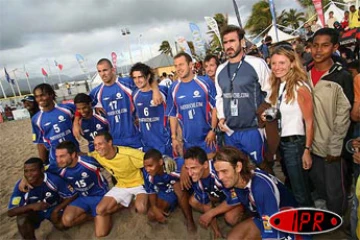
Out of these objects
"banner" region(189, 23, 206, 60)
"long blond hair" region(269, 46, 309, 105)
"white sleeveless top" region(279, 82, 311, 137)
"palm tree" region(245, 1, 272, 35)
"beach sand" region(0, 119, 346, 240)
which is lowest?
"beach sand" region(0, 119, 346, 240)

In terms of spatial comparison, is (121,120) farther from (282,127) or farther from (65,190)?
(282,127)

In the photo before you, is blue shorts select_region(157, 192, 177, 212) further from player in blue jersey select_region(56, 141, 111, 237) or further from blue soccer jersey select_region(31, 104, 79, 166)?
blue soccer jersey select_region(31, 104, 79, 166)

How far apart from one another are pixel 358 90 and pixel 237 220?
1.86m

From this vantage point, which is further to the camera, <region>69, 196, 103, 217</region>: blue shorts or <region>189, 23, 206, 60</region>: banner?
<region>189, 23, 206, 60</region>: banner

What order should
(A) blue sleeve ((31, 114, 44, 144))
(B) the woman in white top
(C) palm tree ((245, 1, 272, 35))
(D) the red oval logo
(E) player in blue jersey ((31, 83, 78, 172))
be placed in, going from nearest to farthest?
(D) the red oval logo < (B) the woman in white top < (E) player in blue jersey ((31, 83, 78, 172)) < (A) blue sleeve ((31, 114, 44, 144)) < (C) palm tree ((245, 1, 272, 35))

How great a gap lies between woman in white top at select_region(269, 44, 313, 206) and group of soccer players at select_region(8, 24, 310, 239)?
1.42 ft

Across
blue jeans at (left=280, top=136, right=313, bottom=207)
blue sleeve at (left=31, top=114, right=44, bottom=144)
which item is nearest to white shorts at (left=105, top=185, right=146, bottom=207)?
blue sleeve at (left=31, top=114, right=44, bottom=144)

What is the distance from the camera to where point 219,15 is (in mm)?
41562

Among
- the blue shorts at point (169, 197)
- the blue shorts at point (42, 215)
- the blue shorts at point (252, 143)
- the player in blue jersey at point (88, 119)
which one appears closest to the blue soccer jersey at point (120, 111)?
the player in blue jersey at point (88, 119)

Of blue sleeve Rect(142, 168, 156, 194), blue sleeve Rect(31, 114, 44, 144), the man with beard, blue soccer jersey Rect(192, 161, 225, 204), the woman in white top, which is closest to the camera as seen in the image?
the woman in white top

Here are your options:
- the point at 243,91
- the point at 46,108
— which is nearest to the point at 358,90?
the point at 243,91

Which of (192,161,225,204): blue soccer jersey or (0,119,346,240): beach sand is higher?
(192,161,225,204): blue soccer jersey

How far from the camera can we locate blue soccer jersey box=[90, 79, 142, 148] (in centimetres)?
436

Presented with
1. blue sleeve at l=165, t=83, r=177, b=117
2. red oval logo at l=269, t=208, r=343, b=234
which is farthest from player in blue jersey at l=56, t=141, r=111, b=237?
red oval logo at l=269, t=208, r=343, b=234
